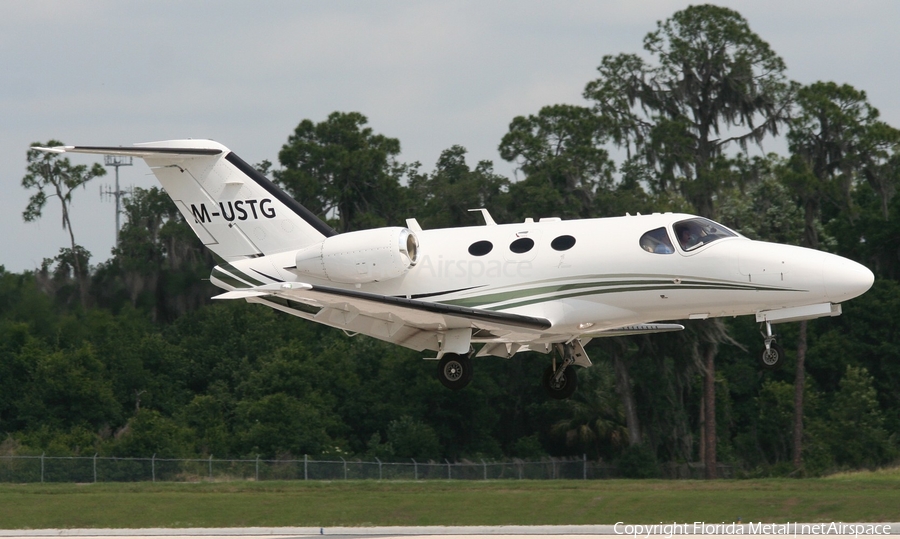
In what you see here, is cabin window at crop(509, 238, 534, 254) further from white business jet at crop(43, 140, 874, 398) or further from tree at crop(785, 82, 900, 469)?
tree at crop(785, 82, 900, 469)

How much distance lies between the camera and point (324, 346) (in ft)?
177

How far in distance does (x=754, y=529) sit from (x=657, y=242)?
208 inches

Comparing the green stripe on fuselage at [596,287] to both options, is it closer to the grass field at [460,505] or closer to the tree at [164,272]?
the grass field at [460,505]

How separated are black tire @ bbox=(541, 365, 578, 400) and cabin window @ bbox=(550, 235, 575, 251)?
314 centimetres

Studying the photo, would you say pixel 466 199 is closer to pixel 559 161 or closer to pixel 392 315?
pixel 559 161

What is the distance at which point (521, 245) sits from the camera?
76.2ft

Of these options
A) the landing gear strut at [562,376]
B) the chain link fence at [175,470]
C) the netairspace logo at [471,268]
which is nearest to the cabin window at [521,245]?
the netairspace logo at [471,268]

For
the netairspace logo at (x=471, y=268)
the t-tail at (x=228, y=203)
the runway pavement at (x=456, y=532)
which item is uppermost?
the t-tail at (x=228, y=203)

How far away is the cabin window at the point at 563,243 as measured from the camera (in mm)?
22969

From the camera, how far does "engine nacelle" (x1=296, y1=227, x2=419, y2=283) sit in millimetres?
23453

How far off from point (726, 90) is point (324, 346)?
19.0 metres

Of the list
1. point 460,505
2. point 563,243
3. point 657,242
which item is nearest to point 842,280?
point 657,242

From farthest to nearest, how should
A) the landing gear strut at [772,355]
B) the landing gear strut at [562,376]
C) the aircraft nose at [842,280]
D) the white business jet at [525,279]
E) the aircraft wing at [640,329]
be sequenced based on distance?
1. the landing gear strut at [562,376]
2. the aircraft wing at [640,329]
3. the landing gear strut at [772,355]
4. the white business jet at [525,279]
5. the aircraft nose at [842,280]

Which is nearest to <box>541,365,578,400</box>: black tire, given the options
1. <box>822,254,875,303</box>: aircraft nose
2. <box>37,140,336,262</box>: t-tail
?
<box>37,140,336,262</box>: t-tail
